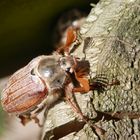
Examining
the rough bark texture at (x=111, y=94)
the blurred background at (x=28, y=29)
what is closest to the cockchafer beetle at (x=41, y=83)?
the rough bark texture at (x=111, y=94)

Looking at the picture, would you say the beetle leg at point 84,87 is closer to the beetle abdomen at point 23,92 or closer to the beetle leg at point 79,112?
the beetle leg at point 79,112

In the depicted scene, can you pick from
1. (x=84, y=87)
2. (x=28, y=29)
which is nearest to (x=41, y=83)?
(x=84, y=87)

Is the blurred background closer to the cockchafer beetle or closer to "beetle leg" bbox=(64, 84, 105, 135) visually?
the cockchafer beetle

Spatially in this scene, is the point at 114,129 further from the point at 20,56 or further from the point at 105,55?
the point at 20,56

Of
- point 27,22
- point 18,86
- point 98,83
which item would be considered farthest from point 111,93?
point 27,22

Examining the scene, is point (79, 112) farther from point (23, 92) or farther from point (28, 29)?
point (28, 29)

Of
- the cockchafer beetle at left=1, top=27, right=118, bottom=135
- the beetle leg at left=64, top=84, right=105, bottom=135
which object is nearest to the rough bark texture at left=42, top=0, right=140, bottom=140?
the beetle leg at left=64, top=84, right=105, bottom=135

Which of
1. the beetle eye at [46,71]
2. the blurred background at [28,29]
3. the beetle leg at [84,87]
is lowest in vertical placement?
the blurred background at [28,29]
